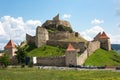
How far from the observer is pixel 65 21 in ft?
446

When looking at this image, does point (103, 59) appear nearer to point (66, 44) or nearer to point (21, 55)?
point (66, 44)

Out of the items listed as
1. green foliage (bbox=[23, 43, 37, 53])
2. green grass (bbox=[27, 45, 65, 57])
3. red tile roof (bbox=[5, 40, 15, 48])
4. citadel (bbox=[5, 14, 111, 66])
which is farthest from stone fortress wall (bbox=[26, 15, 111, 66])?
red tile roof (bbox=[5, 40, 15, 48])

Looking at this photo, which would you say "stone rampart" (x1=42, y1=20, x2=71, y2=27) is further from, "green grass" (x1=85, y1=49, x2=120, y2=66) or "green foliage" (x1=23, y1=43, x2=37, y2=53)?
"green grass" (x1=85, y1=49, x2=120, y2=66)

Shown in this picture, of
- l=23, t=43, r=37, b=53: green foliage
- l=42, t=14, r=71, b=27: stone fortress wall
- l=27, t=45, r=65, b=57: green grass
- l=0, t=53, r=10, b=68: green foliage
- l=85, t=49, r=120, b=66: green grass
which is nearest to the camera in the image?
l=0, t=53, r=10, b=68: green foliage

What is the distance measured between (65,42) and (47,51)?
6911mm

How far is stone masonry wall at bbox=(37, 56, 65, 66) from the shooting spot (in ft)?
351

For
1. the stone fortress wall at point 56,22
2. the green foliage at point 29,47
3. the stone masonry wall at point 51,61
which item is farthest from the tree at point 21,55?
the stone fortress wall at point 56,22

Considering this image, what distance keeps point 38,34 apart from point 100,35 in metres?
20.5

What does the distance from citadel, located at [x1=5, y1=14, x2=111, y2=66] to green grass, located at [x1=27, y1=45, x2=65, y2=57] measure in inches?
97.6

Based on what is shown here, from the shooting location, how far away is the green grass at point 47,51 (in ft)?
366

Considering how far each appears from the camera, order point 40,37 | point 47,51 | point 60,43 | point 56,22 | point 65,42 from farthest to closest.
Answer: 1. point 56,22
2. point 40,37
3. point 60,43
4. point 65,42
5. point 47,51

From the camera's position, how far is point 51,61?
107 metres

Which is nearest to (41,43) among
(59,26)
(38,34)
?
(38,34)

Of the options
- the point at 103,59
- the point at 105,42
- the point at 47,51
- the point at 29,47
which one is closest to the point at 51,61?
the point at 47,51
